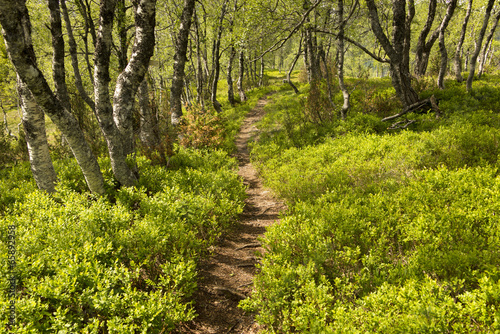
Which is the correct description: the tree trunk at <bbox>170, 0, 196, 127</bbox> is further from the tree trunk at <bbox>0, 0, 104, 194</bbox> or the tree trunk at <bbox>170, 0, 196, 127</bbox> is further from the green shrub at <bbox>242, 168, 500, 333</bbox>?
the green shrub at <bbox>242, 168, 500, 333</bbox>

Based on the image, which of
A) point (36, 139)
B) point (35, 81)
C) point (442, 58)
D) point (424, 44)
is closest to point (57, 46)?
point (36, 139)

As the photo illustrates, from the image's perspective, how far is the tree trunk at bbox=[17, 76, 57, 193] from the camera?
564cm

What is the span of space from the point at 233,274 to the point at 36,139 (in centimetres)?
551

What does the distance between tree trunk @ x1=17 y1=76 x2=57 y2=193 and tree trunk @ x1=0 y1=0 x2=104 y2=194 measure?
1.11 meters

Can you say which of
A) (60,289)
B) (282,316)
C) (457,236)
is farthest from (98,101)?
(457,236)

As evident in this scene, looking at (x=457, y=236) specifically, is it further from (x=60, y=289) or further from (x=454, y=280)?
(x=60, y=289)

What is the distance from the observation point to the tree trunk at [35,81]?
365cm

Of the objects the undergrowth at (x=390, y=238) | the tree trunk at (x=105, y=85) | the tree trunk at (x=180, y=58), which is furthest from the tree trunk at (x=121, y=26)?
the undergrowth at (x=390, y=238)

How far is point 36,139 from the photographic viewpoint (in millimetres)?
5832

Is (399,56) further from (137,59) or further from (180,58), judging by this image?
(137,59)

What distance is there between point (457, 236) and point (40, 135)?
27.4 ft

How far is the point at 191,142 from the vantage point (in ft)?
33.4

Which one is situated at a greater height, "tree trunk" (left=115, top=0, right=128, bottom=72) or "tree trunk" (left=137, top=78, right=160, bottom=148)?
"tree trunk" (left=115, top=0, right=128, bottom=72)

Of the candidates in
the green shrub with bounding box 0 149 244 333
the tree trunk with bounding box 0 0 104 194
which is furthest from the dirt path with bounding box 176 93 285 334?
the tree trunk with bounding box 0 0 104 194
